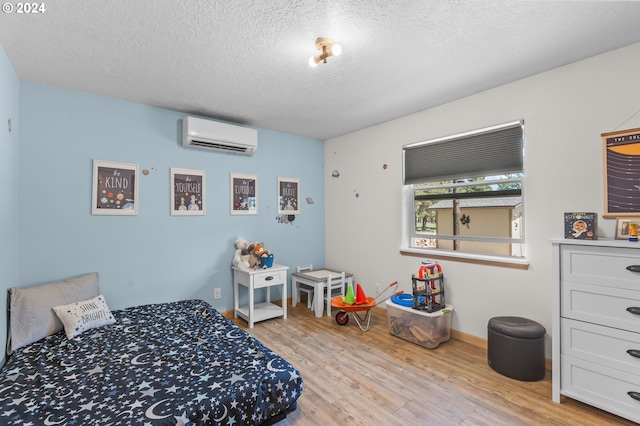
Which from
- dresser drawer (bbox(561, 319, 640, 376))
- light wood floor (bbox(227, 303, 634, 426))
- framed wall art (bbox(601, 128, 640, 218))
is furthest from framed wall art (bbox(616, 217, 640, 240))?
light wood floor (bbox(227, 303, 634, 426))

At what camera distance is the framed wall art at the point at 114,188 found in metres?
2.82

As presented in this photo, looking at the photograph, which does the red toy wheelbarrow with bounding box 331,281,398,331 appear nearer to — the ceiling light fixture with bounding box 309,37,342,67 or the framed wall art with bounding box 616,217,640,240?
the framed wall art with bounding box 616,217,640,240

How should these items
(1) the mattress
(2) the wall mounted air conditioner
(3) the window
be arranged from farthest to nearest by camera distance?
(2) the wall mounted air conditioner, (3) the window, (1) the mattress

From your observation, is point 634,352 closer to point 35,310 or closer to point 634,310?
point 634,310

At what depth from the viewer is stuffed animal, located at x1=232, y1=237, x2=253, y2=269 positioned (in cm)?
348

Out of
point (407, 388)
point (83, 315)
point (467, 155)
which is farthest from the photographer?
point (467, 155)

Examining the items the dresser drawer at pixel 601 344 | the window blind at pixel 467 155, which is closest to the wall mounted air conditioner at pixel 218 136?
the window blind at pixel 467 155

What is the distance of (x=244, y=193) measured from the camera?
3768mm

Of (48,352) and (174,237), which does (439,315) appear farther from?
(48,352)

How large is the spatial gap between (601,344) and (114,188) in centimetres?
406

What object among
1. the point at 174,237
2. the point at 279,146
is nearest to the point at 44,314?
the point at 174,237

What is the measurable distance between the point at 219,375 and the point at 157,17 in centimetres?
215

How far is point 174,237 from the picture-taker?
326 centimetres

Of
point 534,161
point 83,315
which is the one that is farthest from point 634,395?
point 83,315
